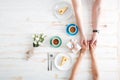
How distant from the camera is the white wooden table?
7.38ft

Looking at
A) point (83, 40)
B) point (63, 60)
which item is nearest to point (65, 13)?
point (83, 40)

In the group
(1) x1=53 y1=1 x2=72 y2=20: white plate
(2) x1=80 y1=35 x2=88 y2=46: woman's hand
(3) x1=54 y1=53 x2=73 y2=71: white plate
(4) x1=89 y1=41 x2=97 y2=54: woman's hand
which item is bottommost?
(3) x1=54 y1=53 x2=73 y2=71: white plate

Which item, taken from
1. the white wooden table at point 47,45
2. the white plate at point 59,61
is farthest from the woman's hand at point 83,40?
the white plate at point 59,61

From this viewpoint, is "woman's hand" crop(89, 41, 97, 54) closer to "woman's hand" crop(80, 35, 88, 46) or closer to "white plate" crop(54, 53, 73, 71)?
"woman's hand" crop(80, 35, 88, 46)

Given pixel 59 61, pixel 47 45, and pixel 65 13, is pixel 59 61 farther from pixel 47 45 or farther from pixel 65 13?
pixel 65 13

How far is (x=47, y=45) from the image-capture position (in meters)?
2.25

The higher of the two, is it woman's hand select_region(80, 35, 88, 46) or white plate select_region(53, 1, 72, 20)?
white plate select_region(53, 1, 72, 20)

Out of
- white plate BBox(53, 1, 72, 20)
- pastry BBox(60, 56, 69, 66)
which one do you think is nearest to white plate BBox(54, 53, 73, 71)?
pastry BBox(60, 56, 69, 66)

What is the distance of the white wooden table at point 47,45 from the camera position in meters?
2.25

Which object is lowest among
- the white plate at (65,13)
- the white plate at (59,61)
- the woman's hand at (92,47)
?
the white plate at (59,61)

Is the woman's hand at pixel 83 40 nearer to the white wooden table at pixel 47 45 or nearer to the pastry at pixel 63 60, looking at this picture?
the white wooden table at pixel 47 45

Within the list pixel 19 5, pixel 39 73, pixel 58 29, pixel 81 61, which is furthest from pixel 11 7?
pixel 81 61

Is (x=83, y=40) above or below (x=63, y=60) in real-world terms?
above

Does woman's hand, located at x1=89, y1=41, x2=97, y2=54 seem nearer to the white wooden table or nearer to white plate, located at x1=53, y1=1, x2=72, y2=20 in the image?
the white wooden table
